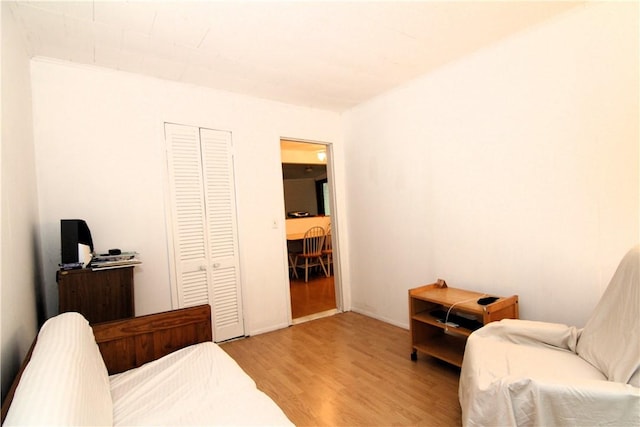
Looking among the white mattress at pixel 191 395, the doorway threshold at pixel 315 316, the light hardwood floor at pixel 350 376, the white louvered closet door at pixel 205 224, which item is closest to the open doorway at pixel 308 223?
the doorway threshold at pixel 315 316

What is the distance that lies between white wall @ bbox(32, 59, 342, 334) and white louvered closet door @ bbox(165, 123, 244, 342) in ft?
0.29

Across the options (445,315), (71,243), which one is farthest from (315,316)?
(71,243)

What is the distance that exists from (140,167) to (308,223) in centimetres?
394

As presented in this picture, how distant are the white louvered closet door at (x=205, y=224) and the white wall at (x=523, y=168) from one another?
1.63m

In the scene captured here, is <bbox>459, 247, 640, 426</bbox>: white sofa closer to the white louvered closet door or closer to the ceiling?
the ceiling

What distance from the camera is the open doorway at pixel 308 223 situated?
3977 mm

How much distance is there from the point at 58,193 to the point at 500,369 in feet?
10.2

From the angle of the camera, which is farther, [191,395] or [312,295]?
[312,295]

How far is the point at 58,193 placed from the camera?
2314 millimetres

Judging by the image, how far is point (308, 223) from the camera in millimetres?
6316

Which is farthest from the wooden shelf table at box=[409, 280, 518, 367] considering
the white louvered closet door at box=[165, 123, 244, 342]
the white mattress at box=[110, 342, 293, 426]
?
the white louvered closet door at box=[165, 123, 244, 342]

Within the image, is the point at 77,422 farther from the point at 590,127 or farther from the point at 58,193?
the point at 590,127

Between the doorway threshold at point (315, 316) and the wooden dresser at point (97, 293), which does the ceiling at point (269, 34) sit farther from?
the doorway threshold at point (315, 316)

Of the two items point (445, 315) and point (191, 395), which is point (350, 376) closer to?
point (445, 315)
